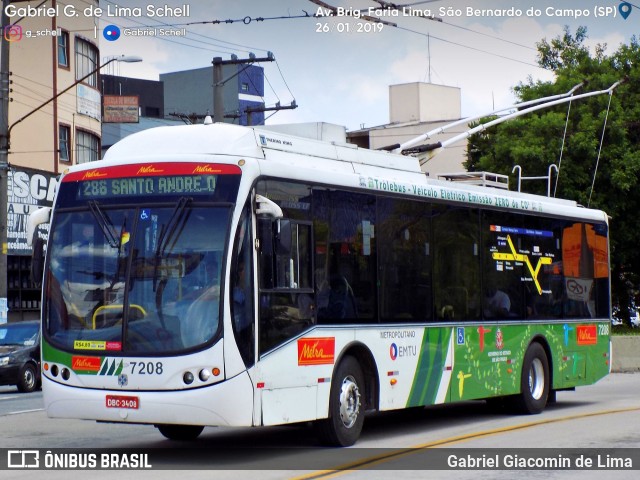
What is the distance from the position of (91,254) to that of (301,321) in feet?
7.30

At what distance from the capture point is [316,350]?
1275cm

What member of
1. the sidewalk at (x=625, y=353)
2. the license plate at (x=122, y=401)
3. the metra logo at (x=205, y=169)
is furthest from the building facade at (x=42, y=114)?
the license plate at (x=122, y=401)

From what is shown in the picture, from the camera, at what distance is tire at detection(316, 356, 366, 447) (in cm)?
1301

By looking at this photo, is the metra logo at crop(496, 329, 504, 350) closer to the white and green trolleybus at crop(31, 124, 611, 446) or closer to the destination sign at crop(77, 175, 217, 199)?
the white and green trolleybus at crop(31, 124, 611, 446)

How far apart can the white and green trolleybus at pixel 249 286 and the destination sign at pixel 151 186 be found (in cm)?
1

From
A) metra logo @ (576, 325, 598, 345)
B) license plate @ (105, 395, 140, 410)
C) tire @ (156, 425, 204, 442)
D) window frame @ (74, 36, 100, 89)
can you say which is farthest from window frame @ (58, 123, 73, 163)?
license plate @ (105, 395, 140, 410)

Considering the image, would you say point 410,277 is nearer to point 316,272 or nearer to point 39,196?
point 316,272

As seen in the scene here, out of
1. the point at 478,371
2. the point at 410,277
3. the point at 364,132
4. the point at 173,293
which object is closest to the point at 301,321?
the point at 173,293

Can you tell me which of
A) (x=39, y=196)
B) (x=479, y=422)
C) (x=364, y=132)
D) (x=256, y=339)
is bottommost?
(x=479, y=422)

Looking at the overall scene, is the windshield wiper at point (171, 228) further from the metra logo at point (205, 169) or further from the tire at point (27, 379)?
the tire at point (27, 379)

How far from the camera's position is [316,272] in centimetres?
1295

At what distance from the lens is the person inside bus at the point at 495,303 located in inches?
650

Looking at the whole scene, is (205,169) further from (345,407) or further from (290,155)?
(345,407)

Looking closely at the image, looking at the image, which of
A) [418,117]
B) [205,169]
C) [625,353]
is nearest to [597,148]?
[625,353]
